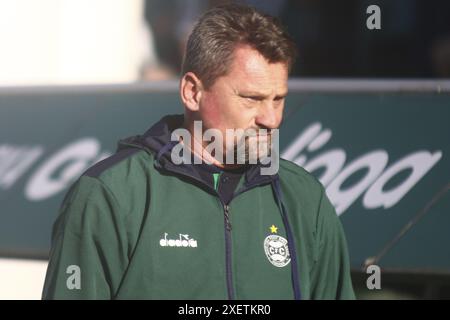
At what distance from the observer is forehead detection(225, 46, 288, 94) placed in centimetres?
345

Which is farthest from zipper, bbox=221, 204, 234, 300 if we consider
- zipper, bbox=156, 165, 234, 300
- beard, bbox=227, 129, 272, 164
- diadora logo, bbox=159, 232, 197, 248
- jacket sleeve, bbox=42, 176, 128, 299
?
jacket sleeve, bbox=42, 176, 128, 299

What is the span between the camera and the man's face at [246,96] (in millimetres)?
3459

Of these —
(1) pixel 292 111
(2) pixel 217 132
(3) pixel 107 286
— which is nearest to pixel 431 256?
(1) pixel 292 111

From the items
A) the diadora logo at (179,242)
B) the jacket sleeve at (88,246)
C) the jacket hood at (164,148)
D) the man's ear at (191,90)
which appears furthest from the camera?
the man's ear at (191,90)

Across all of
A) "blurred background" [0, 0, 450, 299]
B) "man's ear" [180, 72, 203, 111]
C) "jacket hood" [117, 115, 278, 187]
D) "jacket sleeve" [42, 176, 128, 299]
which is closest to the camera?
"jacket sleeve" [42, 176, 128, 299]

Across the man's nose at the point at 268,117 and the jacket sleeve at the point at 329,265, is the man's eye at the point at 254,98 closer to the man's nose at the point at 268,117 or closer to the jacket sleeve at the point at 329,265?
the man's nose at the point at 268,117

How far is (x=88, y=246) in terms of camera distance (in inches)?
127

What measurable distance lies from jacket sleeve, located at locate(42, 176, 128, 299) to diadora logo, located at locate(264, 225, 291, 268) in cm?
52

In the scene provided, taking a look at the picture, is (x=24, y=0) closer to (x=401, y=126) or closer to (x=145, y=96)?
(x=145, y=96)

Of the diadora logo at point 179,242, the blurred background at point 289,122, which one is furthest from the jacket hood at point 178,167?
the blurred background at point 289,122

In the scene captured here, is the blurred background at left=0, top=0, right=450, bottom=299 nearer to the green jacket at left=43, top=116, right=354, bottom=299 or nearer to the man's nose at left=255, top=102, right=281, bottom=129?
the green jacket at left=43, top=116, right=354, bottom=299

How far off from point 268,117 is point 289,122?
7.03 ft

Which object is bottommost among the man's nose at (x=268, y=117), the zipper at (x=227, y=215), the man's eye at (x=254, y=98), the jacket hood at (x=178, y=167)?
the zipper at (x=227, y=215)
